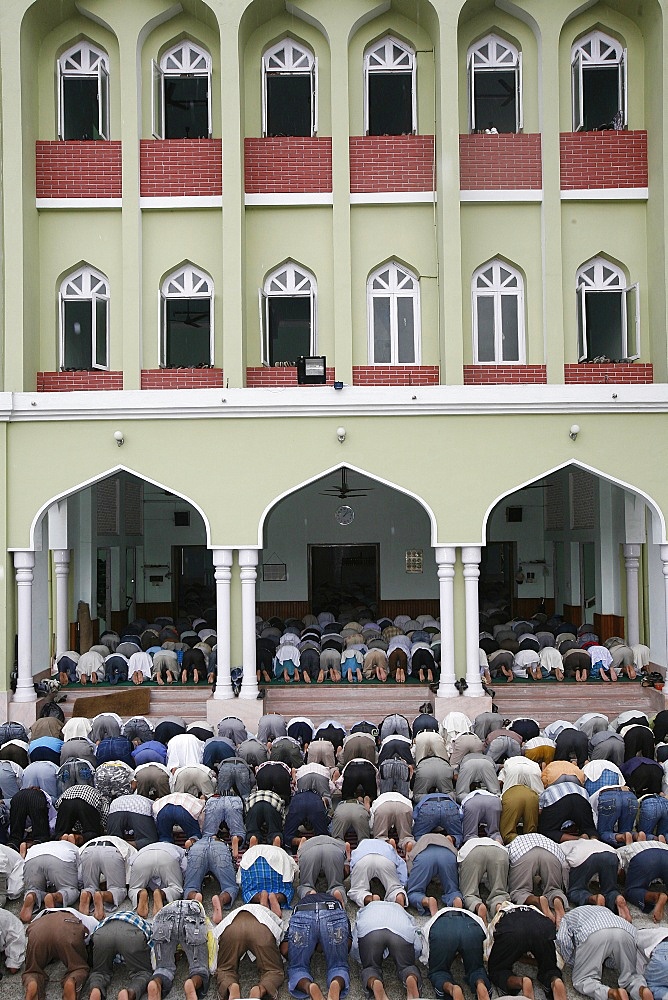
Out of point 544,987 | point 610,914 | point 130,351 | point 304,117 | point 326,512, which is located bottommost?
point 544,987

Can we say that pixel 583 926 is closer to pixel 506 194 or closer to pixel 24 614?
pixel 24 614

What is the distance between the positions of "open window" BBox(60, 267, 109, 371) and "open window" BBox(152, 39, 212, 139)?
6.73 ft

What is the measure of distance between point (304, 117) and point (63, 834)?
356 inches

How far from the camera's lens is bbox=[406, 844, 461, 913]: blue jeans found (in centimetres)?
625

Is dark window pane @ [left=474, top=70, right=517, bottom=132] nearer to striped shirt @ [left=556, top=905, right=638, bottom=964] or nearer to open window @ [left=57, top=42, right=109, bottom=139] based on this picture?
A: open window @ [left=57, top=42, right=109, bottom=139]

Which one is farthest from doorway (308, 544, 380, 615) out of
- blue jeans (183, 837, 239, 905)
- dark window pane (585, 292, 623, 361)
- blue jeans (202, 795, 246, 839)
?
blue jeans (183, 837, 239, 905)

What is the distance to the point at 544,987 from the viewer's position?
5.37 meters

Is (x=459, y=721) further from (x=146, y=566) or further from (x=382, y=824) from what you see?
(x=146, y=566)

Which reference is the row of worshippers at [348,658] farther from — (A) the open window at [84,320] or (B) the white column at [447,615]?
(A) the open window at [84,320]

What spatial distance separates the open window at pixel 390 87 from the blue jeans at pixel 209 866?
29.4ft

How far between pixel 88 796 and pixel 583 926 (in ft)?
12.6

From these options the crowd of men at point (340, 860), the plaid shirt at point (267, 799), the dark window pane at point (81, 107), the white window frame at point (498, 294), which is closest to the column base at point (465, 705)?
the crowd of men at point (340, 860)

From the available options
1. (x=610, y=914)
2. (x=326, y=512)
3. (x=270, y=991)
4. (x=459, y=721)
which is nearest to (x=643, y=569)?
(x=459, y=721)

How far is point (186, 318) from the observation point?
509 inches
